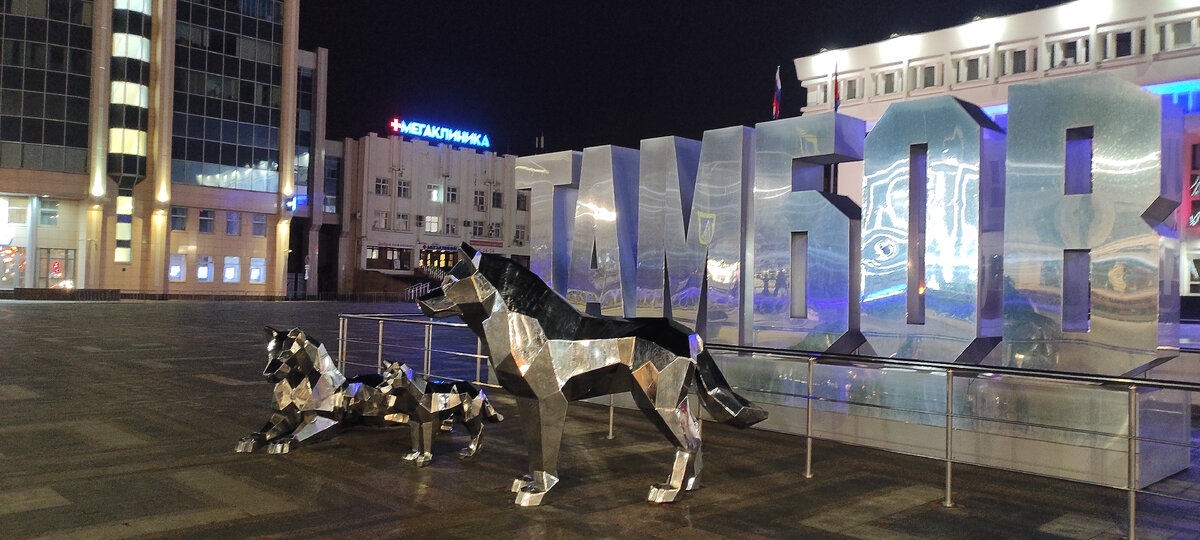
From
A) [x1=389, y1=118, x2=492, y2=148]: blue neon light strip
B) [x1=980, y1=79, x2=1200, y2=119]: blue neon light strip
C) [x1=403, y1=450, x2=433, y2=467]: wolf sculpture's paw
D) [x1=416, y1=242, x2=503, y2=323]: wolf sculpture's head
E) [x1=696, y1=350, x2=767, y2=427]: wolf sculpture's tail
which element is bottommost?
[x1=403, y1=450, x2=433, y2=467]: wolf sculpture's paw

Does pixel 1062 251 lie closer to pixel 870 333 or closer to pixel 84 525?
pixel 870 333

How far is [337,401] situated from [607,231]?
17.3ft

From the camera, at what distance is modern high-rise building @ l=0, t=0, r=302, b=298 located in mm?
49312

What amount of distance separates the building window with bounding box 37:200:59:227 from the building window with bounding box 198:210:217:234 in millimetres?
8288

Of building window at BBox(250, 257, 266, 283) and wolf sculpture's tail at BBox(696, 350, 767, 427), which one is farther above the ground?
building window at BBox(250, 257, 266, 283)

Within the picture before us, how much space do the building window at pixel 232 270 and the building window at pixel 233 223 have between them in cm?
184

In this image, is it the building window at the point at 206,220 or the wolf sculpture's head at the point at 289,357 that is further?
the building window at the point at 206,220

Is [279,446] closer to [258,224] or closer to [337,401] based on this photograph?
[337,401]

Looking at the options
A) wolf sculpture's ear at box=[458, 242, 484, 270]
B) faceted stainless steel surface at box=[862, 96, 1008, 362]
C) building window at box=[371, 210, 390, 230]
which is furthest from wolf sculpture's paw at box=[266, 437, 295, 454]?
building window at box=[371, 210, 390, 230]

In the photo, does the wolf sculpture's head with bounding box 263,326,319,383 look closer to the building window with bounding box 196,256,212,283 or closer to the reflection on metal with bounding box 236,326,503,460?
the reflection on metal with bounding box 236,326,503,460

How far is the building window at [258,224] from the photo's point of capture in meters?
57.5

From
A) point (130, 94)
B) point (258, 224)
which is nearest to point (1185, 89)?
point (258, 224)

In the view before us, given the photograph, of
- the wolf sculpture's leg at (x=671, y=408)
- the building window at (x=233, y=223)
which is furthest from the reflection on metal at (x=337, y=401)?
the building window at (x=233, y=223)

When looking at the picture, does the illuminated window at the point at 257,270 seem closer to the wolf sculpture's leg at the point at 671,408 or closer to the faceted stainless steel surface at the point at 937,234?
the faceted stainless steel surface at the point at 937,234
